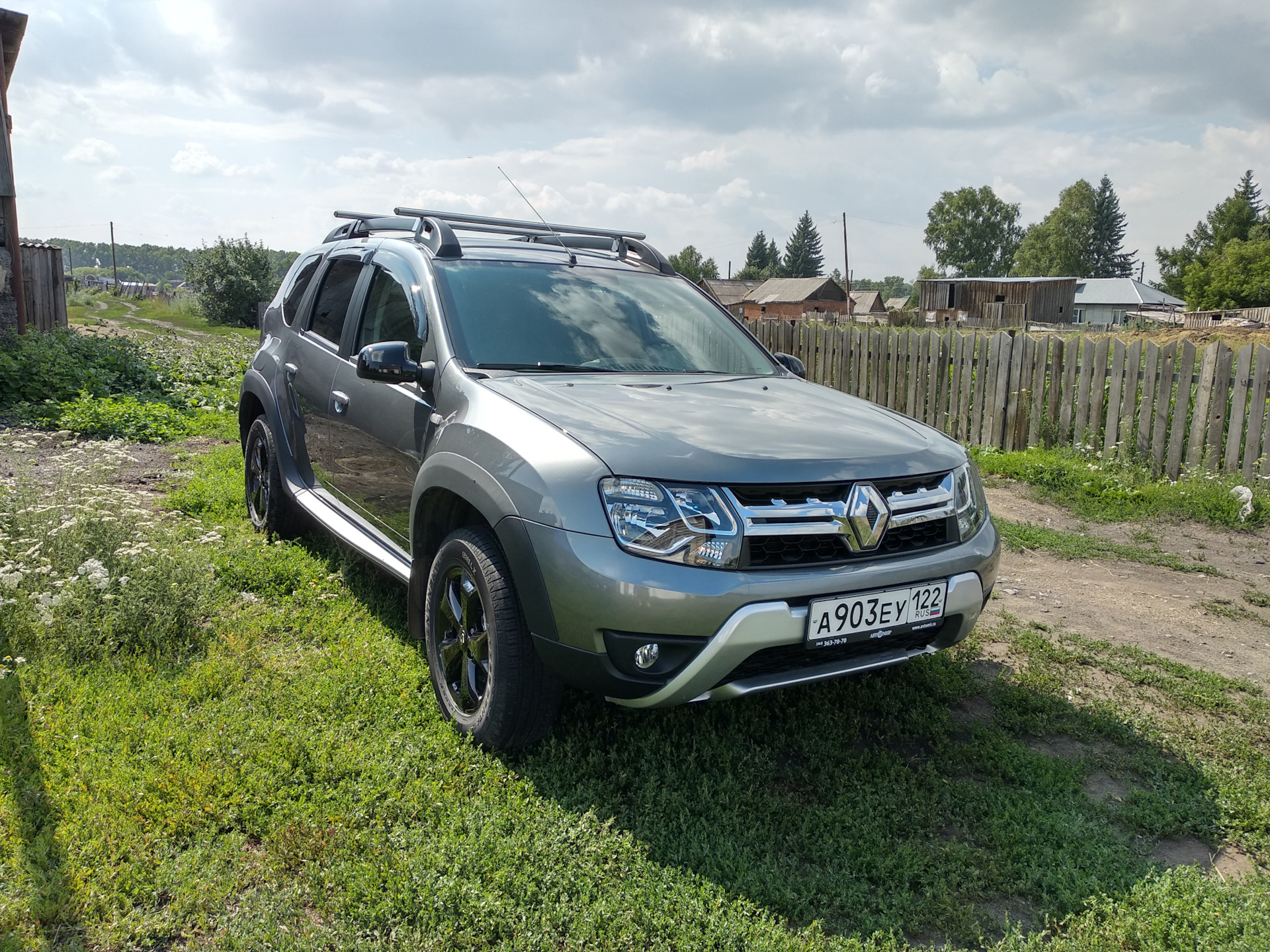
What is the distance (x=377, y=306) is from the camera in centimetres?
433

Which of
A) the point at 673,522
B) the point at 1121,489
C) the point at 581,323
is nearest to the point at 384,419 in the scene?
the point at 581,323

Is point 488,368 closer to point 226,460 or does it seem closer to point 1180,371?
point 226,460

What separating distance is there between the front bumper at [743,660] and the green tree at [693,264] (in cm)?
9505

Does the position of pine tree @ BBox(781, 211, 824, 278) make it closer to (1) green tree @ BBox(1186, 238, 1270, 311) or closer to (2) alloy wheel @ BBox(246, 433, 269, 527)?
(1) green tree @ BBox(1186, 238, 1270, 311)

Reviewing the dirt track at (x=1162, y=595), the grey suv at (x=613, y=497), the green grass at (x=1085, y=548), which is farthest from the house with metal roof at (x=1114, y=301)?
the grey suv at (x=613, y=497)

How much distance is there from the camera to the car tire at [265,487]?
5418mm

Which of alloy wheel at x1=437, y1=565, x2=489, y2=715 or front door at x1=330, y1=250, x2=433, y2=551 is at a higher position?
front door at x1=330, y1=250, x2=433, y2=551

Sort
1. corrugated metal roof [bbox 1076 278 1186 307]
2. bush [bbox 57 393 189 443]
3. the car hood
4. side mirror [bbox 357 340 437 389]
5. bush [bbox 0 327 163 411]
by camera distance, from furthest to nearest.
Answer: corrugated metal roof [bbox 1076 278 1186 307]
bush [bbox 0 327 163 411]
bush [bbox 57 393 189 443]
side mirror [bbox 357 340 437 389]
the car hood

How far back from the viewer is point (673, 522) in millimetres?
2738

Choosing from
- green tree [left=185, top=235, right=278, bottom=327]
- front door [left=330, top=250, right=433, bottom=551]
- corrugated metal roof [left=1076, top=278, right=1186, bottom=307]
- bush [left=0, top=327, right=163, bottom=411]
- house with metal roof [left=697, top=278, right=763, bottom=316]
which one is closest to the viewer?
front door [left=330, top=250, right=433, bottom=551]

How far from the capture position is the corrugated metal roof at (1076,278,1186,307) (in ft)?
270

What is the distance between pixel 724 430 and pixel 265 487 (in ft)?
12.2

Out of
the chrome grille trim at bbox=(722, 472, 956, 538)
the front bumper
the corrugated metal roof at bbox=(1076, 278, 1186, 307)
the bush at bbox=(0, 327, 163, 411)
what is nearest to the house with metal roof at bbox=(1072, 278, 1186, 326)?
the corrugated metal roof at bbox=(1076, 278, 1186, 307)

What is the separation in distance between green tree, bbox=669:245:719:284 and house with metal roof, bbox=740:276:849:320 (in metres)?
11.3
